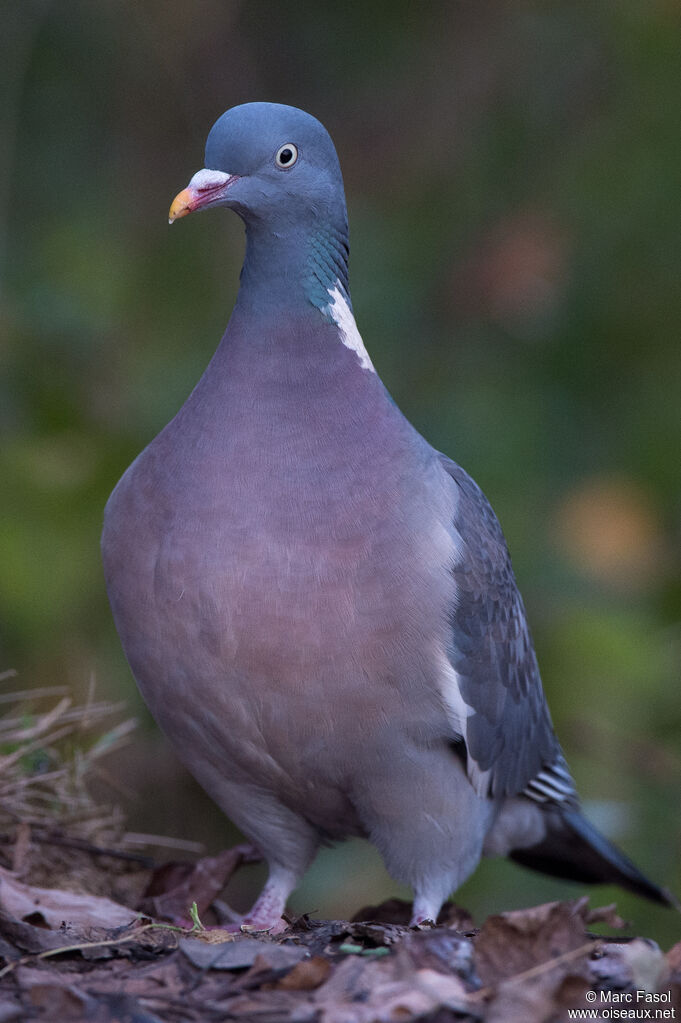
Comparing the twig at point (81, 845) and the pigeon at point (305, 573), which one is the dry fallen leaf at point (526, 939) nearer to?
the pigeon at point (305, 573)

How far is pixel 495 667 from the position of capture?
3963 millimetres

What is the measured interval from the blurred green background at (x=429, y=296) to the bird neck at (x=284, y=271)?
81.0 inches

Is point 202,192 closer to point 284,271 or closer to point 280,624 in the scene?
point 284,271

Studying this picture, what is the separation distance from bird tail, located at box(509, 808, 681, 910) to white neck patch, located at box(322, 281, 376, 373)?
1769mm

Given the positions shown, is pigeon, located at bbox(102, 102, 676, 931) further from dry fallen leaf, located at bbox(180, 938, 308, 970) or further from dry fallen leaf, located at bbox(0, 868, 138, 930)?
dry fallen leaf, located at bbox(180, 938, 308, 970)

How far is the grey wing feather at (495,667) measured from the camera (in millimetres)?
3758

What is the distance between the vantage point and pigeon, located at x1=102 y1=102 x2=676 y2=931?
3.38m

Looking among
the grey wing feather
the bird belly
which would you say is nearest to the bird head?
the bird belly

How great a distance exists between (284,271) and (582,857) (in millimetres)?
2331

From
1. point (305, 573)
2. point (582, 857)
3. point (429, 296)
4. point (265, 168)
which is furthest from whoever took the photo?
point (429, 296)

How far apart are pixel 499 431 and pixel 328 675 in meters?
3.99

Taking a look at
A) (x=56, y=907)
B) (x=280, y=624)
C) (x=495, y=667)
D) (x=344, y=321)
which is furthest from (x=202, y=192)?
(x=56, y=907)

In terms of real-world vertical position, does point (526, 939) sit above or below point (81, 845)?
above

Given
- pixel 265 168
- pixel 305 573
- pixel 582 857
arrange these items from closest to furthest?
pixel 305 573 → pixel 265 168 → pixel 582 857
